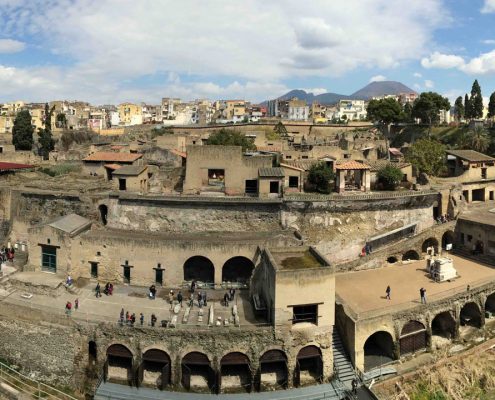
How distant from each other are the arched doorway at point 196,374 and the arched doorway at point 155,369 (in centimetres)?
90

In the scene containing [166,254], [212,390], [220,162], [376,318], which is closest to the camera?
[212,390]

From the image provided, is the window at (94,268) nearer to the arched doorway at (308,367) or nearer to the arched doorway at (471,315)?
the arched doorway at (308,367)

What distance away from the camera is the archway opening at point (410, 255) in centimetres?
3684

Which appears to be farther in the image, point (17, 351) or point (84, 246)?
point (84, 246)

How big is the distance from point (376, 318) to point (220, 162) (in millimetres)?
18432

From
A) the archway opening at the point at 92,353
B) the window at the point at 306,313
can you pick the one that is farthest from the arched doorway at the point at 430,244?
the archway opening at the point at 92,353

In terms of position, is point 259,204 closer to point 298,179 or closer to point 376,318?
point 298,179

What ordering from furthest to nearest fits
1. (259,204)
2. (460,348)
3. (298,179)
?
(298,179), (259,204), (460,348)

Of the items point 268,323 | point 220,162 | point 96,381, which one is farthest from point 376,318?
point 220,162

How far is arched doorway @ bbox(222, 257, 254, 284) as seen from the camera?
32250 mm

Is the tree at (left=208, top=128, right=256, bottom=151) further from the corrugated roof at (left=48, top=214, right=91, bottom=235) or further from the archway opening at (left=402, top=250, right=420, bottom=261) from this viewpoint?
the corrugated roof at (left=48, top=214, right=91, bottom=235)

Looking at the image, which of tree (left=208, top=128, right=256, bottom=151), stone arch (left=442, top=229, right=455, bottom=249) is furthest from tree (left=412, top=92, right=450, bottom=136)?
stone arch (left=442, top=229, right=455, bottom=249)

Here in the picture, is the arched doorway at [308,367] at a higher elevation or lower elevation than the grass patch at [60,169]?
lower

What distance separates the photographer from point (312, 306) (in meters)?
24.8
